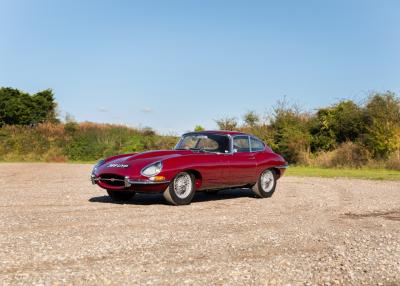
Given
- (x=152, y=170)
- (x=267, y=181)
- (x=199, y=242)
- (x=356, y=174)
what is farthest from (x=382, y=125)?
(x=199, y=242)

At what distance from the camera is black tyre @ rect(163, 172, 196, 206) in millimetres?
10531

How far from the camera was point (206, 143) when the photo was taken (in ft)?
38.8

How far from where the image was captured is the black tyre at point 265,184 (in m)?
12.6

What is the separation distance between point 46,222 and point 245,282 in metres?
4.46

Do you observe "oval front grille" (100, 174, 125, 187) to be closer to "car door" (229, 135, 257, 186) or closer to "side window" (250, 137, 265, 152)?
"car door" (229, 135, 257, 186)

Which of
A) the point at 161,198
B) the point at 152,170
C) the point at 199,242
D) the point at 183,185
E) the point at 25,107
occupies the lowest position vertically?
the point at 199,242

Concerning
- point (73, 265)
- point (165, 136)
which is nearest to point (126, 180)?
point (73, 265)

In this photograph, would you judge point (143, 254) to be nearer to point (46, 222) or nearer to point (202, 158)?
point (46, 222)

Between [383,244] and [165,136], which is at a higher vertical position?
[165,136]

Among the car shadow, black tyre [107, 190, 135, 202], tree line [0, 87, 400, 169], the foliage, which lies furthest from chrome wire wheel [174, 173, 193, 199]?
the foliage

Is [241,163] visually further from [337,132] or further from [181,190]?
[337,132]

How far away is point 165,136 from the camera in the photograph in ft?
129

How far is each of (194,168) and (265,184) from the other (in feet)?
8.76

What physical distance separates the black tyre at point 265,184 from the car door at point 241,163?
0.35 metres
